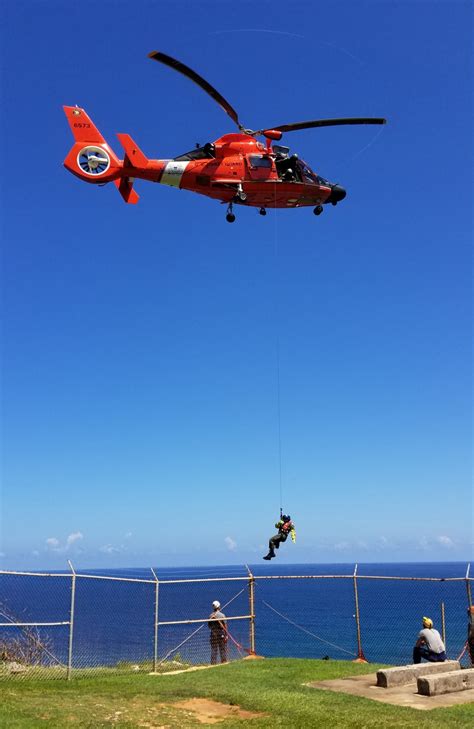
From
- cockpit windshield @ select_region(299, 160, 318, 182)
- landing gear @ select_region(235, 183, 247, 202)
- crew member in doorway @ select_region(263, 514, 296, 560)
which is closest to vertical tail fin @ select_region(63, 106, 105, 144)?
landing gear @ select_region(235, 183, 247, 202)

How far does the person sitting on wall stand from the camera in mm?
13859

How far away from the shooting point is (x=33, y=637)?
56.6ft

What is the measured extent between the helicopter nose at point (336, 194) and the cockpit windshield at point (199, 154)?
360 cm

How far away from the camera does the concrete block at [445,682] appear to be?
11.7 meters

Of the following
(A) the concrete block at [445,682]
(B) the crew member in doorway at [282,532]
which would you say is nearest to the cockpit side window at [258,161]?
(B) the crew member in doorway at [282,532]

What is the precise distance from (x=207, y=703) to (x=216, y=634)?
5.31 metres

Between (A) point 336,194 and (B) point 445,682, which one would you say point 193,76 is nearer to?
(A) point 336,194

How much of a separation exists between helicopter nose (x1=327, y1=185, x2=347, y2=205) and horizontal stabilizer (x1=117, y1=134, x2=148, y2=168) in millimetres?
5236

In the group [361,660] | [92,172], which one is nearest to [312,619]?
[361,660]

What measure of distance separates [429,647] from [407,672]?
1.38m

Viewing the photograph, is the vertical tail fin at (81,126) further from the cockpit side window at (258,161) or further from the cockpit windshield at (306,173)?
the cockpit windshield at (306,173)

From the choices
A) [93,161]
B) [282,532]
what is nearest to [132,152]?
[93,161]

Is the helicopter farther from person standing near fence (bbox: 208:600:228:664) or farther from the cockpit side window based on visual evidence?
person standing near fence (bbox: 208:600:228:664)

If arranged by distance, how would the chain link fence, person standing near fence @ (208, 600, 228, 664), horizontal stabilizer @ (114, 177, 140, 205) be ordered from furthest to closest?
horizontal stabilizer @ (114, 177, 140, 205), person standing near fence @ (208, 600, 228, 664), the chain link fence
